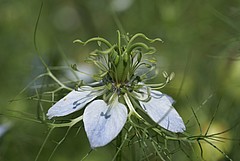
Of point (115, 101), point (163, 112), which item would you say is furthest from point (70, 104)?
point (163, 112)

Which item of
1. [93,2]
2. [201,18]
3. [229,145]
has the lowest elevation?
[229,145]

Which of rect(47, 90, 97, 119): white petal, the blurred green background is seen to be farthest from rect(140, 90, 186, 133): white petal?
the blurred green background

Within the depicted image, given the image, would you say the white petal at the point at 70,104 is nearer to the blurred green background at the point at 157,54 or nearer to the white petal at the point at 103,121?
the white petal at the point at 103,121

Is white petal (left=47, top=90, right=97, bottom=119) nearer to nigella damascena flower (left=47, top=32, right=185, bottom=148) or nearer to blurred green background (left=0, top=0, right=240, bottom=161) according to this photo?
nigella damascena flower (left=47, top=32, right=185, bottom=148)

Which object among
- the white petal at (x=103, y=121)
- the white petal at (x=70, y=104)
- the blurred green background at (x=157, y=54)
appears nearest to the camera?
the white petal at (x=103, y=121)

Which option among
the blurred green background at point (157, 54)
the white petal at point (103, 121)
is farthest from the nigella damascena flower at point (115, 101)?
the blurred green background at point (157, 54)

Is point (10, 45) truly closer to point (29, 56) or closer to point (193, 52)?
point (29, 56)

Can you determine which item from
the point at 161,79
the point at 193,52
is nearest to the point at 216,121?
the point at 161,79
